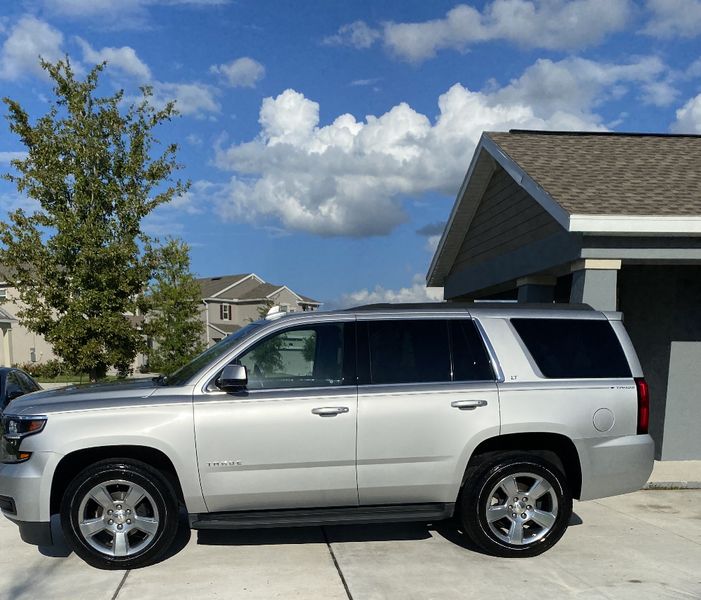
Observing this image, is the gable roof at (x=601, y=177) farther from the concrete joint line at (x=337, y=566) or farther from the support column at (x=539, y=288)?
the concrete joint line at (x=337, y=566)

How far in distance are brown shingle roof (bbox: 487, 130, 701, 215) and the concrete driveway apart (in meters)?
3.75

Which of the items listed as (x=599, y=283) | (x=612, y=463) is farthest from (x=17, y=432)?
(x=599, y=283)

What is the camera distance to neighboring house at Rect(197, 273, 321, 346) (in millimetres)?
50834

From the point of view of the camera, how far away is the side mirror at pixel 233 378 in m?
5.03

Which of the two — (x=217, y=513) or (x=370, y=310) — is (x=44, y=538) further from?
(x=370, y=310)

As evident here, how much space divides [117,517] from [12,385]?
4.45m

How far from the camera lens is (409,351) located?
5590mm

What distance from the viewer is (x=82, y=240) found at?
13.7 metres

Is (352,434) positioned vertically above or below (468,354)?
below

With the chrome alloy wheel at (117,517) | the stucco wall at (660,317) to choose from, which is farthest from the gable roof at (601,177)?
the chrome alloy wheel at (117,517)

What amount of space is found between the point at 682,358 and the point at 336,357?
6.19 m

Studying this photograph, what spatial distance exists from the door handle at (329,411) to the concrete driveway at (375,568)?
3.81ft

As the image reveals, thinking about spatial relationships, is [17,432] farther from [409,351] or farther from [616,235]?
[616,235]

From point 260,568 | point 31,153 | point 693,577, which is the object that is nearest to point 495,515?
point 693,577
